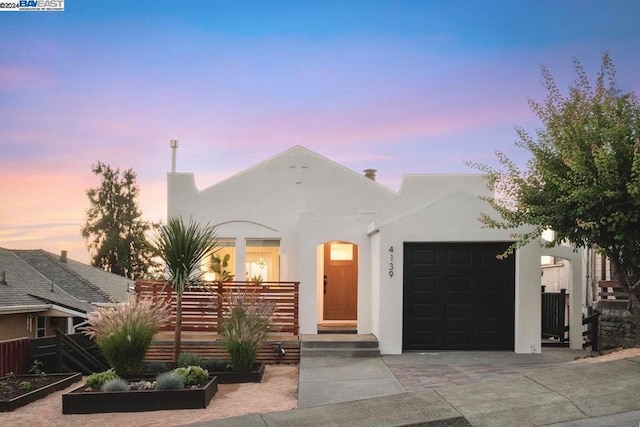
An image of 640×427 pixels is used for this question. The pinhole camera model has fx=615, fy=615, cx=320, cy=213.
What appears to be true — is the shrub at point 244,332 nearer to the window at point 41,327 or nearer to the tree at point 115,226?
the window at point 41,327

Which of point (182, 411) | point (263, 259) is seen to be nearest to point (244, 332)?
point (182, 411)

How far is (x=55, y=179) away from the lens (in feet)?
73.5

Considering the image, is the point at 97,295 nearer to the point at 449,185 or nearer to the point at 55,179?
the point at 55,179

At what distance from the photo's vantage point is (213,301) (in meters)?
13.9

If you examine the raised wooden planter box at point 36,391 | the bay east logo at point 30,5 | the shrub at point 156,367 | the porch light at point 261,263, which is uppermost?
the bay east logo at point 30,5

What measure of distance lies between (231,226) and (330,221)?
3174mm

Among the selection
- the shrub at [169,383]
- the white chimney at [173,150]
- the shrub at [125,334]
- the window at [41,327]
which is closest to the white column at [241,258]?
the white chimney at [173,150]

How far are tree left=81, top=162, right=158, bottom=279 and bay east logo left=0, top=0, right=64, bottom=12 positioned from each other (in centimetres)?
2991

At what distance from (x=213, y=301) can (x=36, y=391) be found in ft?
14.4

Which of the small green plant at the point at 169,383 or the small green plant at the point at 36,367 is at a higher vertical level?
the small green plant at the point at 169,383

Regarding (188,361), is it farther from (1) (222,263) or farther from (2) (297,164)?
(2) (297,164)

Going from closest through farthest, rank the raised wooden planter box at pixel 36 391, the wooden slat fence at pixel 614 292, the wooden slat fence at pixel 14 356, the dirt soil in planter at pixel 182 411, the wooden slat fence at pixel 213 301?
the dirt soil in planter at pixel 182 411
the raised wooden planter box at pixel 36 391
the wooden slat fence at pixel 14 356
the wooden slat fence at pixel 614 292
the wooden slat fence at pixel 213 301

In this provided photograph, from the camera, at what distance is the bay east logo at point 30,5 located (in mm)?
12062

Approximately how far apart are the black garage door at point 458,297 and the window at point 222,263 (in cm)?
491
